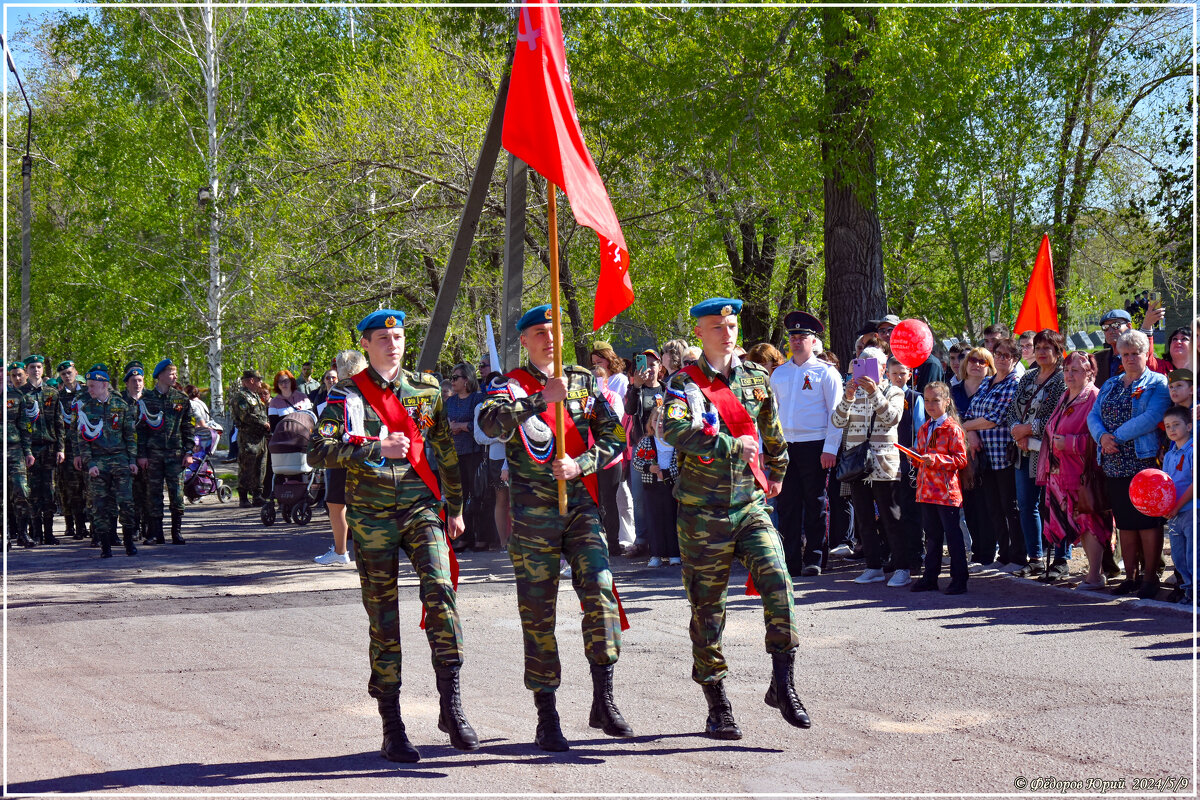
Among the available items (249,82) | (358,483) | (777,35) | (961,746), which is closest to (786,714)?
(961,746)

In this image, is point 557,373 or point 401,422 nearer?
point 557,373

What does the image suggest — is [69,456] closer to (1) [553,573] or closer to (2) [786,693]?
(1) [553,573]

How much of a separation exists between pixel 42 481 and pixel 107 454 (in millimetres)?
2903

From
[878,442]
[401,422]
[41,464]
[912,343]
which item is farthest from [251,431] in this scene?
[401,422]

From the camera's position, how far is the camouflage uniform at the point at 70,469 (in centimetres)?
1652

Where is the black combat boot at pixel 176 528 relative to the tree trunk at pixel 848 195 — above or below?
below

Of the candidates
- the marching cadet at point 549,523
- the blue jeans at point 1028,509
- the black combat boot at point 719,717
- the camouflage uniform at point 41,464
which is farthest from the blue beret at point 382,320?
the camouflage uniform at point 41,464

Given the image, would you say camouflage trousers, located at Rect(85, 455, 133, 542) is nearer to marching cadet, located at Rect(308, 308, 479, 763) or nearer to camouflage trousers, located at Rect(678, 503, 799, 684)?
marching cadet, located at Rect(308, 308, 479, 763)

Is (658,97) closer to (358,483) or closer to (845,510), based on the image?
(845,510)

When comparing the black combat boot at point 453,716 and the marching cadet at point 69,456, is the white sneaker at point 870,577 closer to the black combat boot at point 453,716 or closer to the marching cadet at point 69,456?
the black combat boot at point 453,716

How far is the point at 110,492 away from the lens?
14.0 meters

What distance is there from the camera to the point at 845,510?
39.2 ft

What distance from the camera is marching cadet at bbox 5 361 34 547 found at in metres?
15.8

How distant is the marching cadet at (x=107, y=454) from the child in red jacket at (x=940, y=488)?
8.95 meters
